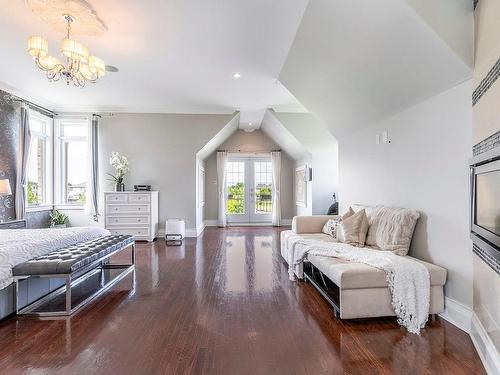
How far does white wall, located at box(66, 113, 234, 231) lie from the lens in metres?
6.73

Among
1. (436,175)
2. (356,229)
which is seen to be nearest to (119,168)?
(356,229)

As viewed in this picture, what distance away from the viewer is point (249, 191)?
9.34 m

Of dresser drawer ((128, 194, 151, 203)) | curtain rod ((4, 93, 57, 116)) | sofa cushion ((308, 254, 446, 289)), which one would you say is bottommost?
sofa cushion ((308, 254, 446, 289))

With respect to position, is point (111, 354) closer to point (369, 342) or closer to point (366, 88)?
point (369, 342)

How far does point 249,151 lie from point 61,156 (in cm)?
489

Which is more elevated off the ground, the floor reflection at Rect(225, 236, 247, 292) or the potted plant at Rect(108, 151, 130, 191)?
the potted plant at Rect(108, 151, 130, 191)

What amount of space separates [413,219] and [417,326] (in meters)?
1.00

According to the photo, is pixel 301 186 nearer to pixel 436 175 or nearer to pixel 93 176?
pixel 93 176

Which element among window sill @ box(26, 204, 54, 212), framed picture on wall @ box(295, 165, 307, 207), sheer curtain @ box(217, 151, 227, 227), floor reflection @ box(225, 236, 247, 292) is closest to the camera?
floor reflection @ box(225, 236, 247, 292)

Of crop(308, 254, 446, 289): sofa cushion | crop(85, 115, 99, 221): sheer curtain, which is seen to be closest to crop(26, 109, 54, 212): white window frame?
crop(85, 115, 99, 221): sheer curtain

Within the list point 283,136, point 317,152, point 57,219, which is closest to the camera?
→ point 57,219

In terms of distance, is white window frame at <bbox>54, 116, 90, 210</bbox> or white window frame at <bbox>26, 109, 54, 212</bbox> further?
white window frame at <bbox>54, 116, 90, 210</bbox>

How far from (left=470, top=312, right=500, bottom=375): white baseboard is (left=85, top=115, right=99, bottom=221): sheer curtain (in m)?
6.78

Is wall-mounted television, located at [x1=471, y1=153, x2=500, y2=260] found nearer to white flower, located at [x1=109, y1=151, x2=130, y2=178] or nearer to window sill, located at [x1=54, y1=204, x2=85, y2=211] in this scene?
white flower, located at [x1=109, y1=151, x2=130, y2=178]
